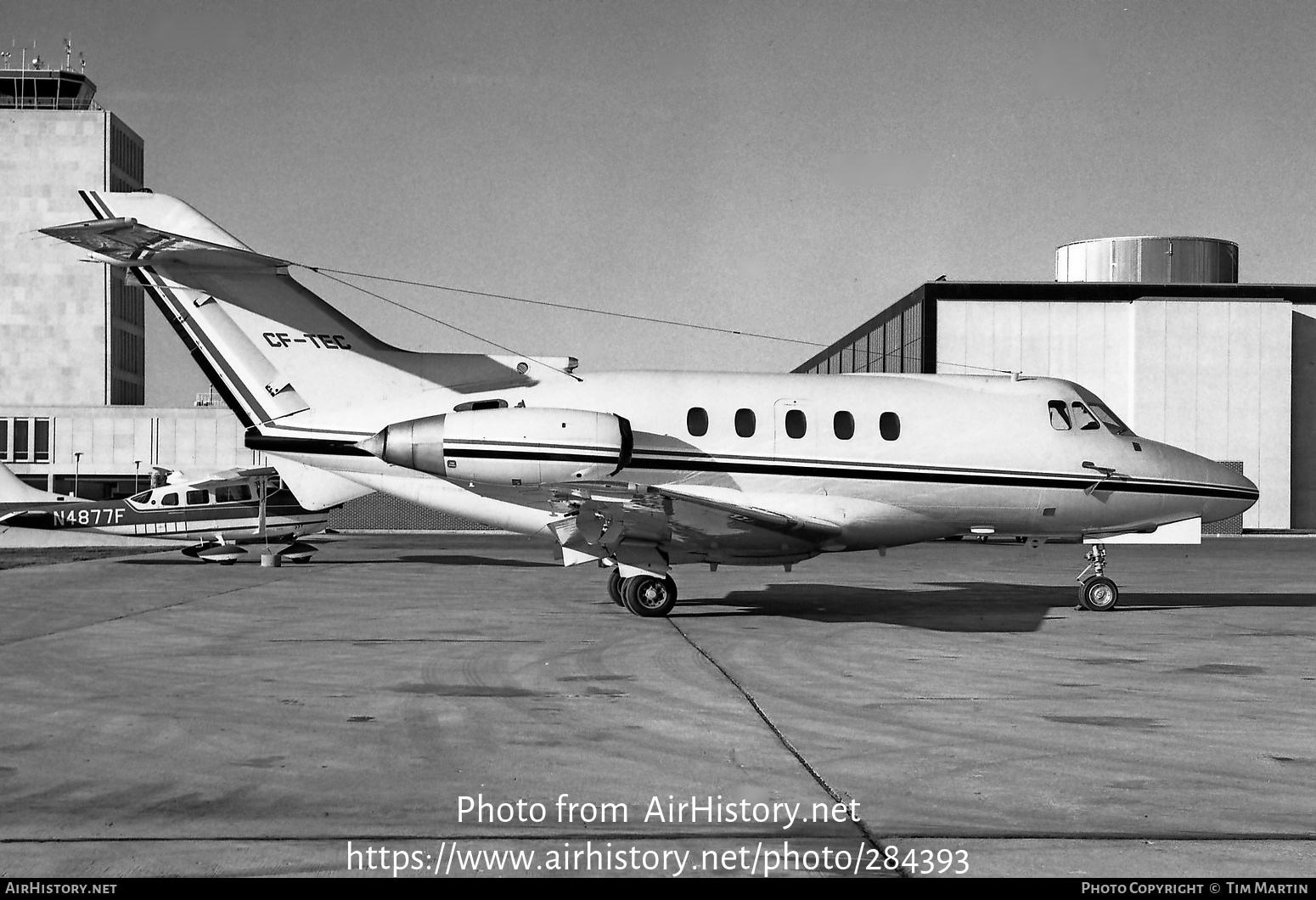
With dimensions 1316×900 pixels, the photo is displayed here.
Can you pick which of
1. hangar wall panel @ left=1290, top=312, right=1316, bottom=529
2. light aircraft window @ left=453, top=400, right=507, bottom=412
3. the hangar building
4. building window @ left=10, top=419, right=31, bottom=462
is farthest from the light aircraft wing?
building window @ left=10, top=419, right=31, bottom=462

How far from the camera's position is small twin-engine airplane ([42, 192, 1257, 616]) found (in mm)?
15914

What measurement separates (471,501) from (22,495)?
20693 mm

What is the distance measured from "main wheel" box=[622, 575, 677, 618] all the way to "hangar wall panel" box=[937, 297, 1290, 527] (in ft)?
115

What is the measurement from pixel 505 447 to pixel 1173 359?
136 feet

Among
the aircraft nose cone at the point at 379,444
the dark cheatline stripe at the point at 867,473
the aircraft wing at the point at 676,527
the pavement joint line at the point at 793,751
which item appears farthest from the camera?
the dark cheatline stripe at the point at 867,473

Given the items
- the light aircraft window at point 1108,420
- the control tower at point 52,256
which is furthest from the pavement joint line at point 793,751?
the control tower at point 52,256

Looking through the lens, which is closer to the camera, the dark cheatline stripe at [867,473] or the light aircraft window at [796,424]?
the dark cheatline stripe at [867,473]

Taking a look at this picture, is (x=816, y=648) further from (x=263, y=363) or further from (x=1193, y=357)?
(x=1193, y=357)

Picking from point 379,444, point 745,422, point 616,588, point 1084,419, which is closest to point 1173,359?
point 1084,419

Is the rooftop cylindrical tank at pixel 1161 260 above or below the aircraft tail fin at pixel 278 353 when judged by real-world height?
above

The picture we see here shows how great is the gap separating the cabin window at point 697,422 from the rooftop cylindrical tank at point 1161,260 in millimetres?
50685

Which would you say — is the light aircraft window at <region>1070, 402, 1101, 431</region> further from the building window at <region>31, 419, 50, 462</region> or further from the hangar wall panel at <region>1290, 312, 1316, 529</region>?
the building window at <region>31, 419, 50, 462</region>

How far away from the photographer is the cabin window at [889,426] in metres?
16.6

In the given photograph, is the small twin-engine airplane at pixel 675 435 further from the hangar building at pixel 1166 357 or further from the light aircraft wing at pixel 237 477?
the hangar building at pixel 1166 357
